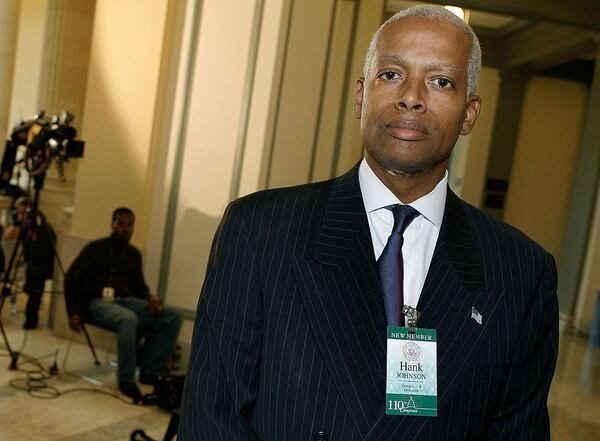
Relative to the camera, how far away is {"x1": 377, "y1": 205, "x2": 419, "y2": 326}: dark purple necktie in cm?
150

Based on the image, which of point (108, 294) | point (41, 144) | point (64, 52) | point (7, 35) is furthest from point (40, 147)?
point (64, 52)

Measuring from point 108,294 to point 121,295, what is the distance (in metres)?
0.11

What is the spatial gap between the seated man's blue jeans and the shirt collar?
17.1 feet

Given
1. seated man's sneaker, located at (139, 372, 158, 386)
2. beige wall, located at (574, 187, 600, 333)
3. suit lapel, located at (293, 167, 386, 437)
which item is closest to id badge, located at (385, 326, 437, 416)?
suit lapel, located at (293, 167, 386, 437)

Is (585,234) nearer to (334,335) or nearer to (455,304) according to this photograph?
(455,304)

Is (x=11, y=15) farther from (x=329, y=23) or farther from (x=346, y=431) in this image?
(x=346, y=431)

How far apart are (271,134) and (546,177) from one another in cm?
962

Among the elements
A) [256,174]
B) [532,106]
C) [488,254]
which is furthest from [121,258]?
[532,106]

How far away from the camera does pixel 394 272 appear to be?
1.51 m

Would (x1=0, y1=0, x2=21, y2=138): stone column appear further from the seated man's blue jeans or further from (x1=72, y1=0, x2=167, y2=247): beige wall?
the seated man's blue jeans

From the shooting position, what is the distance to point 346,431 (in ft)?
4.68

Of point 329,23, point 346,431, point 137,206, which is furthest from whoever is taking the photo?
point 137,206

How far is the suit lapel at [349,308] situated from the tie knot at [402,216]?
59 mm

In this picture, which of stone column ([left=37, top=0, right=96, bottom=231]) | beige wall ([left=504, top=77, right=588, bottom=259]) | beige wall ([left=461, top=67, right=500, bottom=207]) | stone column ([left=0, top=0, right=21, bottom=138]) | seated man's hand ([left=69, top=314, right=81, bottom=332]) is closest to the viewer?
seated man's hand ([left=69, top=314, right=81, bottom=332])
